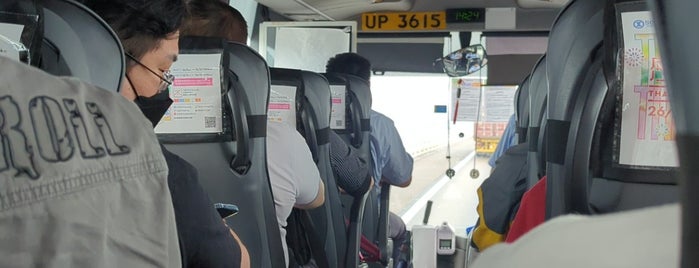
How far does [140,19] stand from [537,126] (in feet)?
4.66

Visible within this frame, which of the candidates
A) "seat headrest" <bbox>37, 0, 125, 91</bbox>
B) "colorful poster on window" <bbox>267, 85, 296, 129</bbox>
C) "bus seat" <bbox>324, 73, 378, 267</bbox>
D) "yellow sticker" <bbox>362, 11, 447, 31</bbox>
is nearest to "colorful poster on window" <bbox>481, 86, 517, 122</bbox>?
"yellow sticker" <bbox>362, 11, 447, 31</bbox>

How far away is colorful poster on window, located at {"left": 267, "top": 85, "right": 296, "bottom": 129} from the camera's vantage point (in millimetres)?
3246

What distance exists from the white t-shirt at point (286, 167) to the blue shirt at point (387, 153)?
8.72 ft

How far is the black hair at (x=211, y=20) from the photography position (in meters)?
2.32

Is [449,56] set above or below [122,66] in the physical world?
above

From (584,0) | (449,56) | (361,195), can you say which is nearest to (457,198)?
(449,56)

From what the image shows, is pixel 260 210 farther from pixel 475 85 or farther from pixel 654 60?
pixel 475 85

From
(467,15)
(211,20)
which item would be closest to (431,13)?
(467,15)

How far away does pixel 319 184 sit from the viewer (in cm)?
293

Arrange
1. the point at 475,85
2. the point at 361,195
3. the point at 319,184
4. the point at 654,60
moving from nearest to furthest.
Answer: the point at 654,60 → the point at 319,184 → the point at 361,195 → the point at 475,85

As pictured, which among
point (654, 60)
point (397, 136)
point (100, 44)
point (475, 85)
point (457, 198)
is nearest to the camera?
point (100, 44)

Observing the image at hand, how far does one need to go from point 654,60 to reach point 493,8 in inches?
216

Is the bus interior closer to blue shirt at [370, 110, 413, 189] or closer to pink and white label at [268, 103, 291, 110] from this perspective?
pink and white label at [268, 103, 291, 110]

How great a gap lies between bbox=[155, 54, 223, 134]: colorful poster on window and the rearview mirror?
495cm
